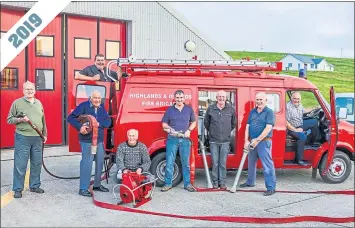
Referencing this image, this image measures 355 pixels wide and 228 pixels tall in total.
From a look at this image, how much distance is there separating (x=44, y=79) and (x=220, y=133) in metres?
6.45

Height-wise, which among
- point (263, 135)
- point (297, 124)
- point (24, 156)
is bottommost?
point (24, 156)

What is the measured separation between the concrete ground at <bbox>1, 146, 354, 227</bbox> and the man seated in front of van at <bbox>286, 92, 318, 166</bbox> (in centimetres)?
60

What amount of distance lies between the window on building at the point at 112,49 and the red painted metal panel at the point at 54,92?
1.43m

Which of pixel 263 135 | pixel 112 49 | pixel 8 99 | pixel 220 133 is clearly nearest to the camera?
pixel 263 135

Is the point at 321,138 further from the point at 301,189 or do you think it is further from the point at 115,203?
the point at 115,203

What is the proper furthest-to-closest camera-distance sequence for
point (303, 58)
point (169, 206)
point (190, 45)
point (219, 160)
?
point (190, 45), point (303, 58), point (219, 160), point (169, 206)

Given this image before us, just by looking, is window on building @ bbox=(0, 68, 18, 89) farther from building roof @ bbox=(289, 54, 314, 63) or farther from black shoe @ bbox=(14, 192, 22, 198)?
building roof @ bbox=(289, 54, 314, 63)

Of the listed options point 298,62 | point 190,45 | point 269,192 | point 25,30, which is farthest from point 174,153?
point 190,45

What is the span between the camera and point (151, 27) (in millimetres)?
13742

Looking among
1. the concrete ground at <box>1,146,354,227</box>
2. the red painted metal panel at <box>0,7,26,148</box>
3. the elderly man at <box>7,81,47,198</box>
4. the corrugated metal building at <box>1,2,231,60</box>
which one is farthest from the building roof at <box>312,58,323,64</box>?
the red painted metal panel at <box>0,7,26,148</box>

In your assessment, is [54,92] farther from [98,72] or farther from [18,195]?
[18,195]

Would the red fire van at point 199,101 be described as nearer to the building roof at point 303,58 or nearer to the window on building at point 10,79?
the building roof at point 303,58

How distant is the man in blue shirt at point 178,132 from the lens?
748cm

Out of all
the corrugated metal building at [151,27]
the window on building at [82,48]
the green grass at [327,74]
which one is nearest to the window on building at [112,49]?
the corrugated metal building at [151,27]
